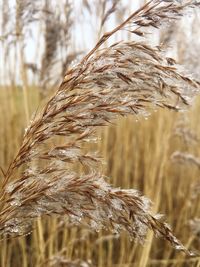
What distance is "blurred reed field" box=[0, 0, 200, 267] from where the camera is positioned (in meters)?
1.86

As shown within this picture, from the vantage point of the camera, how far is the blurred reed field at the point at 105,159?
186 cm

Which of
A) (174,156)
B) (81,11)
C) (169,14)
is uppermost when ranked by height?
(81,11)

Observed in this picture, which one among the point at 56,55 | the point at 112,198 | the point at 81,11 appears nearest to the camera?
the point at 112,198

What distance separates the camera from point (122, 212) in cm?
78

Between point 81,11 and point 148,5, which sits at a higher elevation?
point 81,11

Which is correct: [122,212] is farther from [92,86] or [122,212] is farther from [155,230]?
[92,86]

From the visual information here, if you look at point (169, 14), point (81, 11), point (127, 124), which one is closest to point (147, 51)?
point (169, 14)

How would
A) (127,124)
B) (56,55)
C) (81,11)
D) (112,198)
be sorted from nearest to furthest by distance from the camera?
(112,198)
(56,55)
(81,11)
(127,124)

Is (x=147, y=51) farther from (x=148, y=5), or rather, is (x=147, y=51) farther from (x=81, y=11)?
(x=81, y=11)

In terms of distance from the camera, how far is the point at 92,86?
2.51ft

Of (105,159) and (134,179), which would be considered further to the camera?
(134,179)

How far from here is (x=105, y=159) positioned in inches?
72.7

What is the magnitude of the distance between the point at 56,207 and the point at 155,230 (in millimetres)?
140

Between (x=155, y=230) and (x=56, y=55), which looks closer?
(x=155, y=230)
